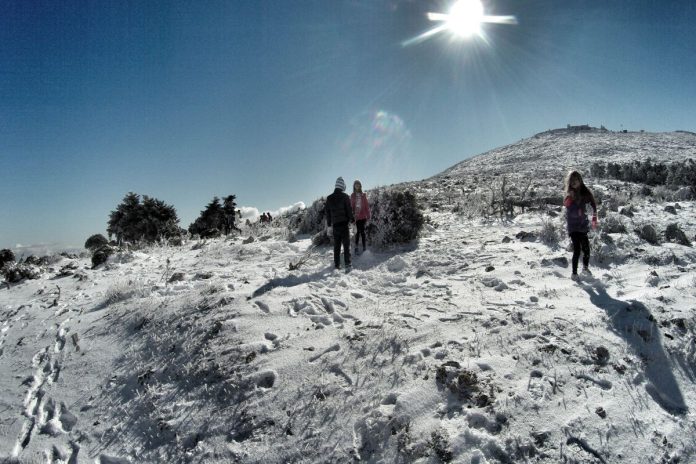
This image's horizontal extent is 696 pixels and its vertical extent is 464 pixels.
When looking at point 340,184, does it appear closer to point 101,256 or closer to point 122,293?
point 122,293

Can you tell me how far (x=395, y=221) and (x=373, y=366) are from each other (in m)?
5.52

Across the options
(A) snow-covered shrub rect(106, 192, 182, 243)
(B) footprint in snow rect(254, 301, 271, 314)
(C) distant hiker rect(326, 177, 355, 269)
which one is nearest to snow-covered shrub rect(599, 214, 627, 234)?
(C) distant hiker rect(326, 177, 355, 269)

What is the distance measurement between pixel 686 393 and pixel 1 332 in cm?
938

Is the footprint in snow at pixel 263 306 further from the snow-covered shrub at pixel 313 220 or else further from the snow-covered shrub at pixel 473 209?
the snow-covered shrub at pixel 473 209

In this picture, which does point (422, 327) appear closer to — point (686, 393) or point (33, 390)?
point (686, 393)

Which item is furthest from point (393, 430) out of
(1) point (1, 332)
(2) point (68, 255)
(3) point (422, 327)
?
(2) point (68, 255)

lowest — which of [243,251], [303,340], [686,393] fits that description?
[686,393]

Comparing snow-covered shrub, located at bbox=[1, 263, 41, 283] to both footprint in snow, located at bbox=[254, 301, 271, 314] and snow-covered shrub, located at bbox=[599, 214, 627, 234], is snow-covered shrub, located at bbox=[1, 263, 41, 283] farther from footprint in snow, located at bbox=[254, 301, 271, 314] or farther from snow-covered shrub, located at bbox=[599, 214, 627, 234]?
snow-covered shrub, located at bbox=[599, 214, 627, 234]

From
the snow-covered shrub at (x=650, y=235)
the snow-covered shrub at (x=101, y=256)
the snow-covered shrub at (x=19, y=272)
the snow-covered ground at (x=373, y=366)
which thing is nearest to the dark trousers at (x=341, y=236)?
the snow-covered ground at (x=373, y=366)

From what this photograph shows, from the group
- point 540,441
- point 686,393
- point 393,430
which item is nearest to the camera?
point 540,441

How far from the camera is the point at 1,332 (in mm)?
5895

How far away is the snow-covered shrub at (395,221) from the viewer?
871 centimetres

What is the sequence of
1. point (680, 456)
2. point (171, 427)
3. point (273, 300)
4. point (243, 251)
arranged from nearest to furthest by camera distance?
point (680, 456) → point (171, 427) → point (273, 300) → point (243, 251)

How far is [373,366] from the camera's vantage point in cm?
370
